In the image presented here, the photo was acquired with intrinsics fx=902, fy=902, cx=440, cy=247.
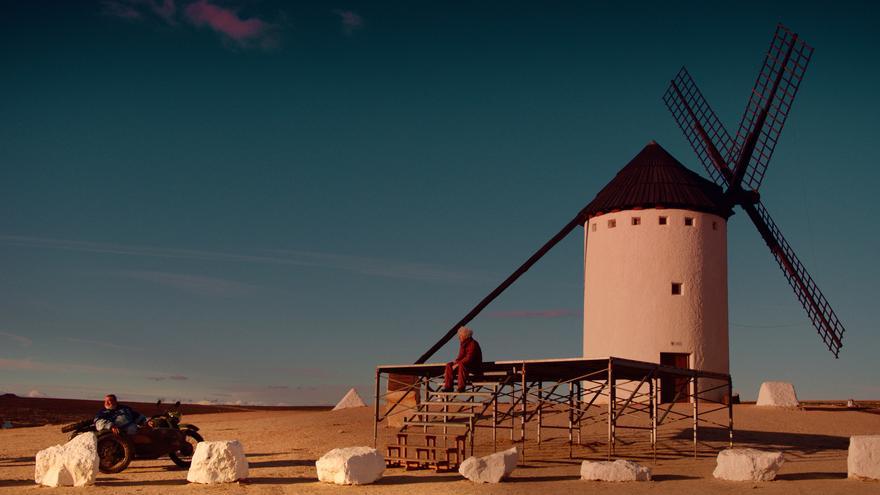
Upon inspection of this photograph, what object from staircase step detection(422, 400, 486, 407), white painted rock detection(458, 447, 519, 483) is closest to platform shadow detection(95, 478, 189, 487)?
white painted rock detection(458, 447, 519, 483)

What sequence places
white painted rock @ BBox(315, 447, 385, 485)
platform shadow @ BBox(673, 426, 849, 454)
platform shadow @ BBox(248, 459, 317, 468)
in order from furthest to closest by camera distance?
platform shadow @ BBox(673, 426, 849, 454) → platform shadow @ BBox(248, 459, 317, 468) → white painted rock @ BBox(315, 447, 385, 485)

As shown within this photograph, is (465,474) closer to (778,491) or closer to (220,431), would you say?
(778,491)

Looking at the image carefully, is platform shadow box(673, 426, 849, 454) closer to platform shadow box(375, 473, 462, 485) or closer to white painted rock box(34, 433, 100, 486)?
platform shadow box(375, 473, 462, 485)

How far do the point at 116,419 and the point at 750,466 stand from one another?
11.9 meters

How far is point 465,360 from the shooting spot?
1884 centimetres

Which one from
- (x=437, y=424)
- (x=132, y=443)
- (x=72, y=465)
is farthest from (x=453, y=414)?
(x=72, y=465)

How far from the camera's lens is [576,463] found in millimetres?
20688

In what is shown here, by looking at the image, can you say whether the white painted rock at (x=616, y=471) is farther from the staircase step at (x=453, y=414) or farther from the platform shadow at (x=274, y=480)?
the platform shadow at (x=274, y=480)

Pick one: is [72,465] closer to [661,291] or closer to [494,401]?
[494,401]

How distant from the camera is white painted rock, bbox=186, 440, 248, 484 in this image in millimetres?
16062

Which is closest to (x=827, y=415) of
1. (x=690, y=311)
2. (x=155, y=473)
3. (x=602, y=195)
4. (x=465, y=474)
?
(x=690, y=311)

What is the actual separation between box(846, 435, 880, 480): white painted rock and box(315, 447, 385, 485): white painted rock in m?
9.13

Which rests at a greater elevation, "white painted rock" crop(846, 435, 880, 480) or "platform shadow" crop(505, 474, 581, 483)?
"white painted rock" crop(846, 435, 880, 480)

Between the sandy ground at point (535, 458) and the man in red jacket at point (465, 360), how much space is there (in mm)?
1959
